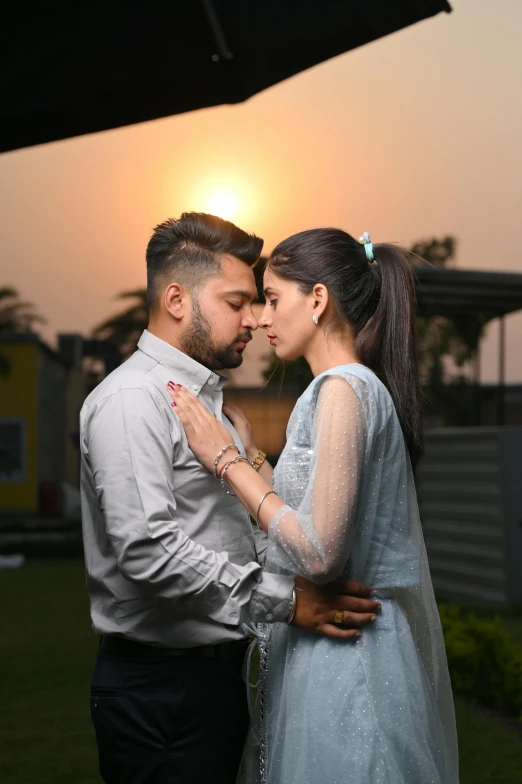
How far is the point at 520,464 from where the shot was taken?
32.3 feet

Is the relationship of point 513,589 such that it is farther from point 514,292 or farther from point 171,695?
point 171,695

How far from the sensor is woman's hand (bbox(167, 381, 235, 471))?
246 centimetres

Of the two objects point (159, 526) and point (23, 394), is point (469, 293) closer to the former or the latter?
point (159, 526)

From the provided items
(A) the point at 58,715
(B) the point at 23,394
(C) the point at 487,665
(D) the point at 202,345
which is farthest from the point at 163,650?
(B) the point at 23,394

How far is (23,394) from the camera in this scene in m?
33.5

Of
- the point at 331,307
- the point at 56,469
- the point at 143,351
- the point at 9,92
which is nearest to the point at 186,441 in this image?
the point at 143,351

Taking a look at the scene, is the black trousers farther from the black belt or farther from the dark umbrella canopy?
the dark umbrella canopy

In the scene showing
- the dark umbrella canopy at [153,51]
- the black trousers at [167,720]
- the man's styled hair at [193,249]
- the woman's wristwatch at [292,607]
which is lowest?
the black trousers at [167,720]

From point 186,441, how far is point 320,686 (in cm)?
70

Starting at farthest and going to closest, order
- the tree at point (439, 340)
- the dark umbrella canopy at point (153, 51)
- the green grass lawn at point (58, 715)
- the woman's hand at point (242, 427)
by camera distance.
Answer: the tree at point (439, 340), the green grass lawn at point (58, 715), the dark umbrella canopy at point (153, 51), the woman's hand at point (242, 427)

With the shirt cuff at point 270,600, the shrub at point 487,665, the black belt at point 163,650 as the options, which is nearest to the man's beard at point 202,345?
the shirt cuff at point 270,600

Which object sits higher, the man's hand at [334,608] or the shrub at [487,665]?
the man's hand at [334,608]

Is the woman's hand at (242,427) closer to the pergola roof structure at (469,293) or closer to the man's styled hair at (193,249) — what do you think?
the man's styled hair at (193,249)

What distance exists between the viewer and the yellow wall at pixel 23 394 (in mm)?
32469
